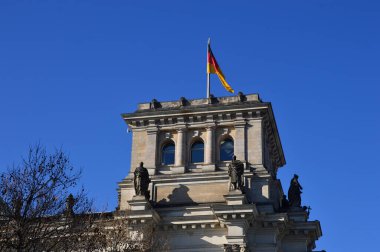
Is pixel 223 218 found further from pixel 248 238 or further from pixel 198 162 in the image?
pixel 198 162

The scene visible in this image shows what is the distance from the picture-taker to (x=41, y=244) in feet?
105

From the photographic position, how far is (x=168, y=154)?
49156mm

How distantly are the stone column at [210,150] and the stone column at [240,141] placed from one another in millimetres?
1535

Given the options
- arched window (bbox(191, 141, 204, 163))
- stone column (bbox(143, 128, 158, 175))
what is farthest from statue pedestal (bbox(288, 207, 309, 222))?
stone column (bbox(143, 128, 158, 175))

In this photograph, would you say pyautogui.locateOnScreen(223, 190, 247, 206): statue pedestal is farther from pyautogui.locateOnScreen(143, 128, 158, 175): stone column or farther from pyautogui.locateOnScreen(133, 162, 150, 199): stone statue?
pyautogui.locateOnScreen(143, 128, 158, 175): stone column

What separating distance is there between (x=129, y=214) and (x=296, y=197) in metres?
11.2

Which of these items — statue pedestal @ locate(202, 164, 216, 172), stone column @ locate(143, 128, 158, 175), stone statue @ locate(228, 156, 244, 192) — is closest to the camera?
stone statue @ locate(228, 156, 244, 192)

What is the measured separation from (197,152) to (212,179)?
2.75 m

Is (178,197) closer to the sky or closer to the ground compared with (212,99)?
closer to the ground

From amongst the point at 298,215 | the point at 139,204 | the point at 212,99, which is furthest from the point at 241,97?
the point at 139,204

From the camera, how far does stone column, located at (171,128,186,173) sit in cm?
4800

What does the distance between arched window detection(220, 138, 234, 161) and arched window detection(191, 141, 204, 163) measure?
134cm

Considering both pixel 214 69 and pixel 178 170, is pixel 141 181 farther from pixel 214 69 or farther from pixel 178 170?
pixel 214 69

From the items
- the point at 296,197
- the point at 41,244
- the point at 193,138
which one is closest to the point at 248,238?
the point at 296,197
